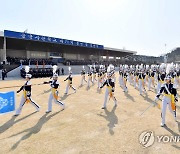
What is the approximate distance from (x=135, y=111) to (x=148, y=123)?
187cm

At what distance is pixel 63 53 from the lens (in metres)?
48.5

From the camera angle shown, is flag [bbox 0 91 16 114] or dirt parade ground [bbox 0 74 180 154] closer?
dirt parade ground [bbox 0 74 180 154]

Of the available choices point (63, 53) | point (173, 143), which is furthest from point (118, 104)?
point (63, 53)

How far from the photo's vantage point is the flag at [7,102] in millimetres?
6928

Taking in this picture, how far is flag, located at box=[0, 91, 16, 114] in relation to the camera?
6.93 m

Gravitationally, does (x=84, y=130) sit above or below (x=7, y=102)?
below

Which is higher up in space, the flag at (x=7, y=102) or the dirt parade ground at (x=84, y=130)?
the flag at (x=7, y=102)

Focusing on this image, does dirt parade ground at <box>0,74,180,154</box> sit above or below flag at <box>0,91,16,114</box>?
below

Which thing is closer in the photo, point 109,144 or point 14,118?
point 109,144

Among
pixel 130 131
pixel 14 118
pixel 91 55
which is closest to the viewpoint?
pixel 130 131

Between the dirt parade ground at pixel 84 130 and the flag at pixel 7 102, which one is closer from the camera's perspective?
the dirt parade ground at pixel 84 130

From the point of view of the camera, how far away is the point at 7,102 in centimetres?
715

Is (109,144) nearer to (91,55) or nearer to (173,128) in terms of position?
(173,128)

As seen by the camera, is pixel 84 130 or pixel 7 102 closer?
pixel 84 130
